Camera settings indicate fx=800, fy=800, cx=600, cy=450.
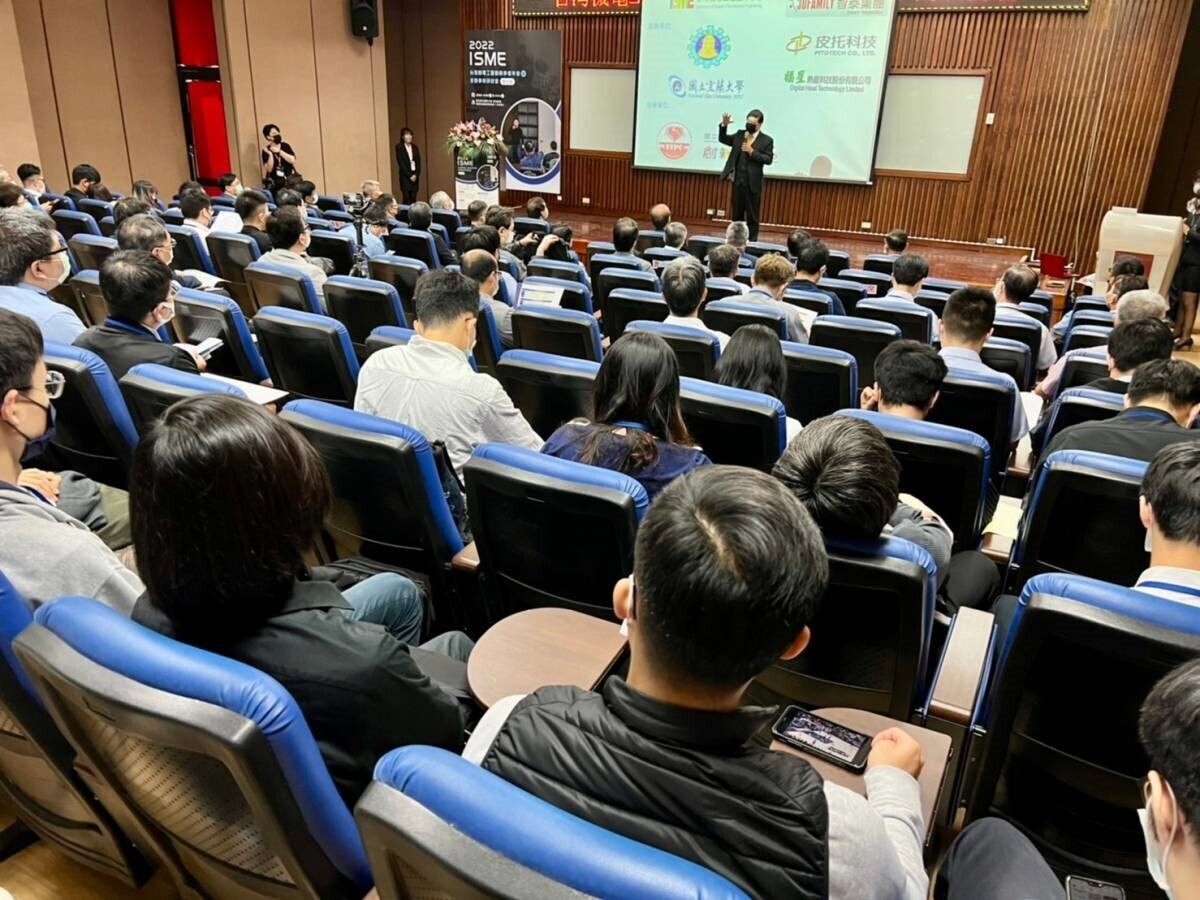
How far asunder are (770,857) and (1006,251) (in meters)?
10.1

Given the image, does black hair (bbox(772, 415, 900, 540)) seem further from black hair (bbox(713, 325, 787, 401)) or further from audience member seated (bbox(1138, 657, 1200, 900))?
black hair (bbox(713, 325, 787, 401))

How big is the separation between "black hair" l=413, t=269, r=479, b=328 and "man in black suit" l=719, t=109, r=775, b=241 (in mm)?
6918

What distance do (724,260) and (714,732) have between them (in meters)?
4.89

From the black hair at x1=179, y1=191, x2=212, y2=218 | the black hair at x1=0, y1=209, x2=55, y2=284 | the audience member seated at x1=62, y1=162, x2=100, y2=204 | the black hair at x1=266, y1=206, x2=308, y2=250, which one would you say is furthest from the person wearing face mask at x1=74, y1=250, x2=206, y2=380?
the audience member seated at x1=62, y1=162, x2=100, y2=204

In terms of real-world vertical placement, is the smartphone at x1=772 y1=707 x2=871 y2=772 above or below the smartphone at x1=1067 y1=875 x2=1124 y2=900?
above

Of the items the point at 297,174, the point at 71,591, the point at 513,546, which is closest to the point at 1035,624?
the point at 513,546

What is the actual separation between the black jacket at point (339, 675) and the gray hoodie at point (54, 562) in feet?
0.88

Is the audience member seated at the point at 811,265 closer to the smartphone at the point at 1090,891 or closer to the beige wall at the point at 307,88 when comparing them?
the smartphone at the point at 1090,891

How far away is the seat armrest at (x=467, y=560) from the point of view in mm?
1994

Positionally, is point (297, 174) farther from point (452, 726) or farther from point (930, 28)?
point (452, 726)

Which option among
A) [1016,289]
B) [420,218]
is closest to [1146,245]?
[1016,289]

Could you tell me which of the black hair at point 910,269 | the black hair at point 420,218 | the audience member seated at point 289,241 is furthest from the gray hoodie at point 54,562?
the black hair at point 420,218

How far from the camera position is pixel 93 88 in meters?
9.96

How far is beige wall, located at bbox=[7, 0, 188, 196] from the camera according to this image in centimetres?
925
